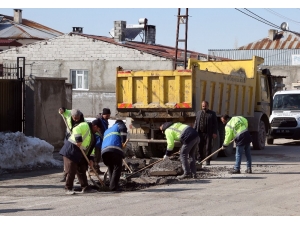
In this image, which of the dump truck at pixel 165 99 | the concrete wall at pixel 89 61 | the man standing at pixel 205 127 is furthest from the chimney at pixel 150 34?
the man standing at pixel 205 127

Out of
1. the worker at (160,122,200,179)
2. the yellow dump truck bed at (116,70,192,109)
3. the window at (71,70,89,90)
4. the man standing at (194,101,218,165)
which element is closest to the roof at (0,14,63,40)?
the window at (71,70,89,90)

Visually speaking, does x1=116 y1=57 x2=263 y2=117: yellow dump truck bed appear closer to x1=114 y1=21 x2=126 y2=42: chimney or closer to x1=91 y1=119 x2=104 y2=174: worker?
x1=91 y1=119 x2=104 y2=174: worker

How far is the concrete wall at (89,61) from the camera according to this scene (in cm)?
3688

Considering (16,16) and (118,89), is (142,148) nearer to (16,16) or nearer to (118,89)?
(118,89)

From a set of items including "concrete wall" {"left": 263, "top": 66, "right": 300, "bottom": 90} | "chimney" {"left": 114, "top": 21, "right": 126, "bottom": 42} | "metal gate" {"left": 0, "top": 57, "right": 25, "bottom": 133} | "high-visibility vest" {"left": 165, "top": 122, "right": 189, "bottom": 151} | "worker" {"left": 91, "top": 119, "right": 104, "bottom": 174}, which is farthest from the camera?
"concrete wall" {"left": 263, "top": 66, "right": 300, "bottom": 90}

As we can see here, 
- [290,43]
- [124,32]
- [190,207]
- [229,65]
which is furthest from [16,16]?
[190,207]

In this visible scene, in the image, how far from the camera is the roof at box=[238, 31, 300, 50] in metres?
59.5

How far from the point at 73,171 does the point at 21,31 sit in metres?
42.8

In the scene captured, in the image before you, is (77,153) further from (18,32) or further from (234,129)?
(18,32)

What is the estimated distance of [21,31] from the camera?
53.2 metres

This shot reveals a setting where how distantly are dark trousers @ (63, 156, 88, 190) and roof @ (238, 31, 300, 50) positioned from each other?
49267 millimetres

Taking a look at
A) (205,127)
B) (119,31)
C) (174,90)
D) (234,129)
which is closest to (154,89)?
(174,90)

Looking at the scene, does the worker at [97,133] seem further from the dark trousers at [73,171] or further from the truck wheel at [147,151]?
the truck wheel at [147,151]

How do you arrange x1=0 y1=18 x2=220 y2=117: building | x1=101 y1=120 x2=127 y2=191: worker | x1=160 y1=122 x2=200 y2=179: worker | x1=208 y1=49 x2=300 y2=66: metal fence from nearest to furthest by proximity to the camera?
x1=101 y1=120 x2=127 y2=191: worker < x1=160 y1=122 x2=200 y2=179: worker < x1=0 y1=18 x2=220 y2=117: building < x1=208 y1=49 x2=300 y2=66: metal fence
